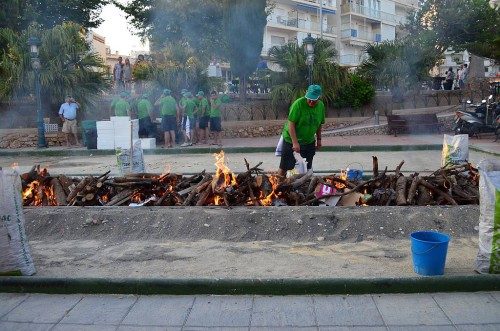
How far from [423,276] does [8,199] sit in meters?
3.74

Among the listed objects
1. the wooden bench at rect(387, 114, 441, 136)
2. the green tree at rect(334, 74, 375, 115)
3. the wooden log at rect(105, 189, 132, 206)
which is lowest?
the wooden log at rect(105, 189, 132, 206)

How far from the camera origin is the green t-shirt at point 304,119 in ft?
23.7

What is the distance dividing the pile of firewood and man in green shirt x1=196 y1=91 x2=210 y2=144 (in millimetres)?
9252

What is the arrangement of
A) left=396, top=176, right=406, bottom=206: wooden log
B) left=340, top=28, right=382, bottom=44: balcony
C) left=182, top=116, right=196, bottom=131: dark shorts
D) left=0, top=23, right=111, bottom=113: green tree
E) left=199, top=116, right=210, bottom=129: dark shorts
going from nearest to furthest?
left=396, top=176, right=406, bottom=206: wooden log → left=182, top=116, right=196, bottom=131: dark shorts → left=199, top=116, right=210, bottom=129: dark shorts → left=0, top=23, right=111, bottom=113: green tree → left=340, top=28, right=382, bottom=44: balcony

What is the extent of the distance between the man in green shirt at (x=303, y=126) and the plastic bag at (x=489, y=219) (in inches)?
125

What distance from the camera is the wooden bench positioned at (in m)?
18.3

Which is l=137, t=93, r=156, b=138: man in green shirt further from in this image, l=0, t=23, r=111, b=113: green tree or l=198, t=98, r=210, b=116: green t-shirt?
l=0, t=23, r=111, b=113: green tree

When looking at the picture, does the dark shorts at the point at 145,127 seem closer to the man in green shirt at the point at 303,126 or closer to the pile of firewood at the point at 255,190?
the pile of firewood at the point at 255,190

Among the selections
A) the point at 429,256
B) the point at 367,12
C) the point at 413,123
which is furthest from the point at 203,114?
the point at 367,12

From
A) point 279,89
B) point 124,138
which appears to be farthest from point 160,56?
point 124,138

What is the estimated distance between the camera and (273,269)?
183 inches

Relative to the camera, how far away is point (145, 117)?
16125mm

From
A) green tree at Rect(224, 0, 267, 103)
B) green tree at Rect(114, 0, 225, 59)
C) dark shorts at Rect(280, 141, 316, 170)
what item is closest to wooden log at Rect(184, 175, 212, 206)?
dark shorts at Rect(280, 141, 316, 170)

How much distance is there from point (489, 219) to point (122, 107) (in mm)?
13499
